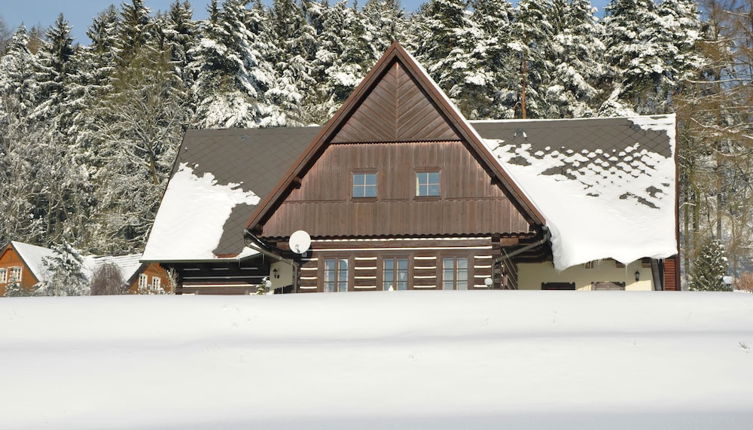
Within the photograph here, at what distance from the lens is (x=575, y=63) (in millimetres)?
51469

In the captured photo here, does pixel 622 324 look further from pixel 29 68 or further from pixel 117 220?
pixel 29 68

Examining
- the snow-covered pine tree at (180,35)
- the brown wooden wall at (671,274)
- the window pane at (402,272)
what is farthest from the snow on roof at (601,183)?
the snow-covered pine tree at (180,35)

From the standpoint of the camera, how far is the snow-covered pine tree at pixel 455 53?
49156mm

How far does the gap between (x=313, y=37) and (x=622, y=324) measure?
45052 mm

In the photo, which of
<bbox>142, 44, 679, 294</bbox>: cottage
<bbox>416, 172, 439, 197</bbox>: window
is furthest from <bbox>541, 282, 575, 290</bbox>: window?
<bbox>416, 172, 439, 197</bbox>: window

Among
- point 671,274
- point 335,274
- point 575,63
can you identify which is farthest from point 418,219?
point 575,63

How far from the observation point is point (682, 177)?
5025 centimetres

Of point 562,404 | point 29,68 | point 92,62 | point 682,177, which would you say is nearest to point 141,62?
point 92,62

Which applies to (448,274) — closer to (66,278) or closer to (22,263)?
(66,278)

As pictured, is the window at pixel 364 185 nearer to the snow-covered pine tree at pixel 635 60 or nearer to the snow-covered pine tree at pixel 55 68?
the snow-covered pine tree at pixel 635 60

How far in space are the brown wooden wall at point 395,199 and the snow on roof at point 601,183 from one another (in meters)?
1.64

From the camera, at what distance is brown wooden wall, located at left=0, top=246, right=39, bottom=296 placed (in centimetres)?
5494

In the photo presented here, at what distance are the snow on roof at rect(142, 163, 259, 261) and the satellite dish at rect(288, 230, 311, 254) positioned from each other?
2955 mm

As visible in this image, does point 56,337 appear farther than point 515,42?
No
